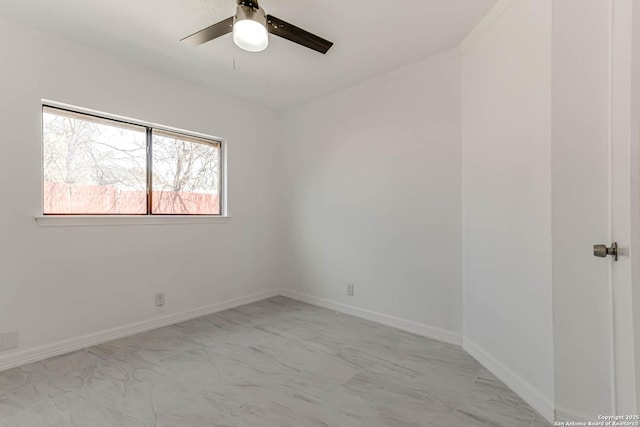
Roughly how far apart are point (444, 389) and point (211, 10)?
119 inches

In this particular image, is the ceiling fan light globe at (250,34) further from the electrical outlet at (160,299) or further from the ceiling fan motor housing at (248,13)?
the electrical outlet at (160,299)

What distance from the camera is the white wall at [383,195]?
258 cm

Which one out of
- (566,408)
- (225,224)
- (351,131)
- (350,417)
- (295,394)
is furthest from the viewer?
(225,224)

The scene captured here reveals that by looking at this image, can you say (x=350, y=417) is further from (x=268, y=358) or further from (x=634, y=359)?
(x=634, y=359)

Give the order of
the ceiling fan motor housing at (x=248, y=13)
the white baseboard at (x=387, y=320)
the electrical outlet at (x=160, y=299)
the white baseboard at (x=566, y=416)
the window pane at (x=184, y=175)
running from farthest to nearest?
the window pane at (x=184, y=175) < the electrical outlet at (x=160, y=299) < the white baseboard at (x=387, y=320) < the ceiling fan motor housing at (x=248, y=13) < the white baseboard at (x=566, y=416)

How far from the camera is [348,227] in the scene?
333 centimetres

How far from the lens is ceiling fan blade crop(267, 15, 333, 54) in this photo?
1761 mm

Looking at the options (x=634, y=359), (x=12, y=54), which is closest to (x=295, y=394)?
(x=634, y=359)

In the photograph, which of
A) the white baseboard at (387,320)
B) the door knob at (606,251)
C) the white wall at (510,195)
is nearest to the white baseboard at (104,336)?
the white baseboard at (387,320)

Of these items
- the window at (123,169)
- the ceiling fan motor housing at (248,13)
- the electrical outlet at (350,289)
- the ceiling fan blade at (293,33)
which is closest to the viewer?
the ceiling fan motor housing at (248,13)

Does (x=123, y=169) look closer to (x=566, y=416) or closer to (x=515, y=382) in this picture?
(x=515, y=382)

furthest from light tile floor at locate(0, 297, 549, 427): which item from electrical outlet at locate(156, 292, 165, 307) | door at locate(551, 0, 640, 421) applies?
door at locate(551, 0, 640, 421)

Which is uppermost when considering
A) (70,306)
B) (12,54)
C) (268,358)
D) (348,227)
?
(12,54)

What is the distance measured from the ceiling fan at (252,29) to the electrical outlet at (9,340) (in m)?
2.50
